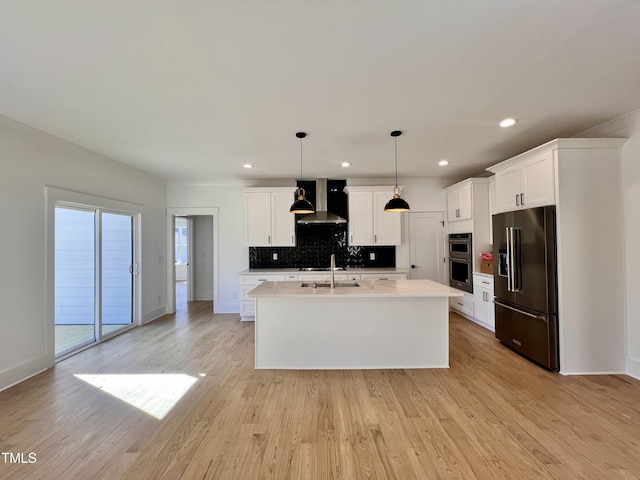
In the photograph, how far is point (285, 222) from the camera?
18.1ft

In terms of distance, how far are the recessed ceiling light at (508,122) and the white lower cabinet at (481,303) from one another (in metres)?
2.16

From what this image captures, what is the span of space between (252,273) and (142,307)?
190cm

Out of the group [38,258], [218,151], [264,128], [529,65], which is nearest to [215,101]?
[264,128]

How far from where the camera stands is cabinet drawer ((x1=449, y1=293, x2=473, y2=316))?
16.3ft

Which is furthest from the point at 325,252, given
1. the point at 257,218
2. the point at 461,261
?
the point at 461,261

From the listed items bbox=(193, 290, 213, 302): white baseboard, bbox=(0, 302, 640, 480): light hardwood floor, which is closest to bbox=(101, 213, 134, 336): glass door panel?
bbox=(0, 302, 640, 480): light hardwood floor

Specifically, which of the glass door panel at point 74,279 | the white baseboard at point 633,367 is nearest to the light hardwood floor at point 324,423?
the white baseboard at point 633,367

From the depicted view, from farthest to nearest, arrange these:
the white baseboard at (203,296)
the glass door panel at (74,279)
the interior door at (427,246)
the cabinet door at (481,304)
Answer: the white baseboard at (203,296) → the interior door at (427,246) → the cabinet door at (481,304) → the glass door panel at (74,279)

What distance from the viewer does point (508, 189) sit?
3.71 metres

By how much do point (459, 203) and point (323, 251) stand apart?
2.58 meters

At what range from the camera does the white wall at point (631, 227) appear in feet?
9.50

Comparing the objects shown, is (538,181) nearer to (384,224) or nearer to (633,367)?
(633,367)

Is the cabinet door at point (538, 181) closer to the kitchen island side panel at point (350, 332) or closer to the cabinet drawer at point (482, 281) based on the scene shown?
the cabinet drawer at point (482, 281)

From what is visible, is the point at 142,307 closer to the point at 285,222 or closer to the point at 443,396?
the point at 285,222
